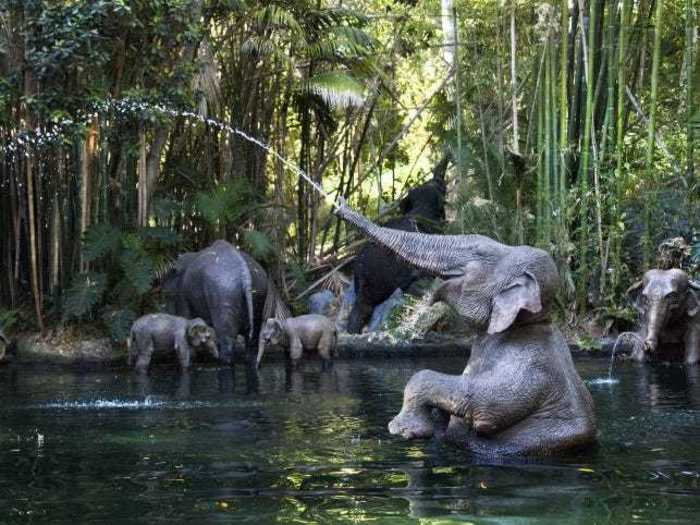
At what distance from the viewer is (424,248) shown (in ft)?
21.6

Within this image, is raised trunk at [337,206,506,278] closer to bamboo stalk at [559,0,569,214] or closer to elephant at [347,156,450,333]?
bamboo stalk at [559,0,569,214]

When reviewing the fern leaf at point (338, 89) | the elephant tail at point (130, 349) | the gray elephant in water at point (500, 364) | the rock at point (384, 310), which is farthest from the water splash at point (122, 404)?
the fern leaf at point (338, 89)

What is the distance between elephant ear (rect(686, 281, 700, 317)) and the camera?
12336mm

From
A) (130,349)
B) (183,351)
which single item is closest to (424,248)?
(183,351)

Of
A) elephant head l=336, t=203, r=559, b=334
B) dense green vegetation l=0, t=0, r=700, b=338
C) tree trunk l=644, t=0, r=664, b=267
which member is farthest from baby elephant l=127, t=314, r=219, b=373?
elephant head l=336, t=203, r=559, b=334

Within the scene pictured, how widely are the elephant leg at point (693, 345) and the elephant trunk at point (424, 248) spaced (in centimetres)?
634

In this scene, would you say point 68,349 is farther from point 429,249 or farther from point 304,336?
point 429,249

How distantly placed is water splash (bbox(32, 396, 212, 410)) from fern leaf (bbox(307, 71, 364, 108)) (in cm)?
743

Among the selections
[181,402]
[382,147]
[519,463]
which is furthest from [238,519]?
[382,147]

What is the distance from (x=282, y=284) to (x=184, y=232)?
1.51 metres

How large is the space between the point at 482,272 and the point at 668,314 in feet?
20.3

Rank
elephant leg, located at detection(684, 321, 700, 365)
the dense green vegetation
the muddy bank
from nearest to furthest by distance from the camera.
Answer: elephant leg, located at detection(684, 321, 700, 365)
the muddy bank
the dense green vegetation

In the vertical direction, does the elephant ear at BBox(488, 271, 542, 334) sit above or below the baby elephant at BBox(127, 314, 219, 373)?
above

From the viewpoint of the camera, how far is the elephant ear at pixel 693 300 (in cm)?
1234
